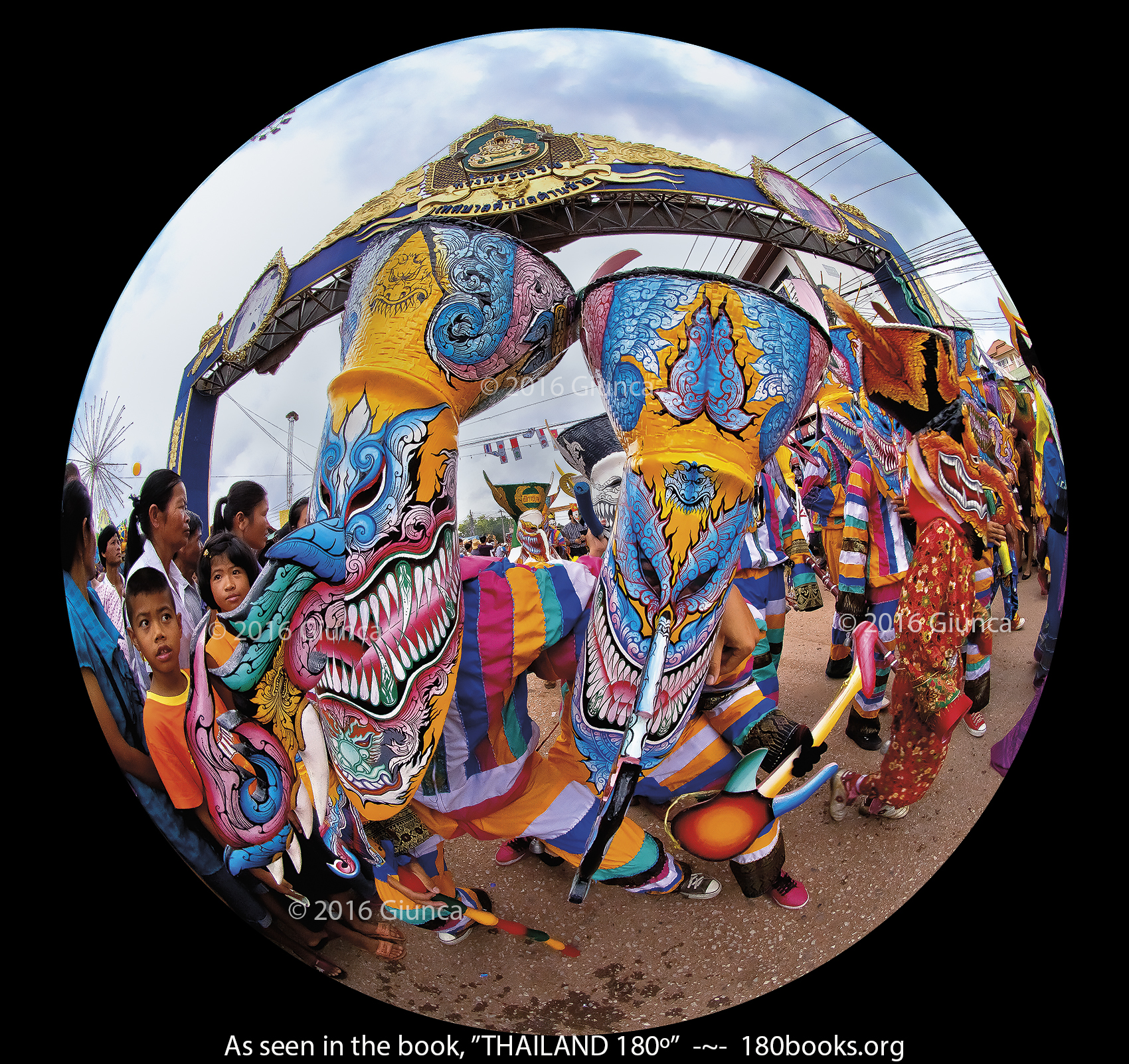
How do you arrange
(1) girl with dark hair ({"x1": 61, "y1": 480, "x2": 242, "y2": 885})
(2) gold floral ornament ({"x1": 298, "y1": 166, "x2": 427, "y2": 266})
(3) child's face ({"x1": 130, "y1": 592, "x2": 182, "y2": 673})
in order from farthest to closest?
(1) girl with dark hair ({"x1": 61, "y1": 480, "x2": 242, "y2": 885}) < (3) child's face ({"x1": 130, "y1": 592, "x2": 182, "y2": 673}) < (2) gold floral ornament ({"x1": 298, "y1": 166, "x2": 427, "y2": 266})

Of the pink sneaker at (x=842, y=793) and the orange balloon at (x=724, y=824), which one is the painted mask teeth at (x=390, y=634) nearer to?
the orange balloon at (x=724, y=824)

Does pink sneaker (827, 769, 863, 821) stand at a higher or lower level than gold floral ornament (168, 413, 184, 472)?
lower

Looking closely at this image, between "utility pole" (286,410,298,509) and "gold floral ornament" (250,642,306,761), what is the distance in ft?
1.45

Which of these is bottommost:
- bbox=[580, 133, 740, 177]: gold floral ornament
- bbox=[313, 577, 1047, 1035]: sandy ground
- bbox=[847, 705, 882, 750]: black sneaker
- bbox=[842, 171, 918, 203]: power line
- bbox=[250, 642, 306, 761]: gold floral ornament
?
bbox=[313, 577, 1047, 1035]: sandy ground

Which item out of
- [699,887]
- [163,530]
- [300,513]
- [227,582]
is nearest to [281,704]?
[227,582]

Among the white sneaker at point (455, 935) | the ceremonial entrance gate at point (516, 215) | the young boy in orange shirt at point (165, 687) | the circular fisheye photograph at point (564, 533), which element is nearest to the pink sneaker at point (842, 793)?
the circular fisheye photograph at point (564, 533)

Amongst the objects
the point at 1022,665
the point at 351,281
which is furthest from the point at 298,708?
the point at 1022,665

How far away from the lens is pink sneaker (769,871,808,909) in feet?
9.63

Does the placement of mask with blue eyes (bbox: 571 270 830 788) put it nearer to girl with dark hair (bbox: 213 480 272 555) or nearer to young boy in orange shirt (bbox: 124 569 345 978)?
girl with dark hair (bbox: 213 480 272 555)

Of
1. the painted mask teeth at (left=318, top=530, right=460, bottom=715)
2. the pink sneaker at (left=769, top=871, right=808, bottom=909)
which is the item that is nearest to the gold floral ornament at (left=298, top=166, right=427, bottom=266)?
the painted mask teeth at (left=318, top=530, right=460, bottom=715)

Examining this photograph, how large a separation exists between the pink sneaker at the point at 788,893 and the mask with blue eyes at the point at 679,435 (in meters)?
0.77

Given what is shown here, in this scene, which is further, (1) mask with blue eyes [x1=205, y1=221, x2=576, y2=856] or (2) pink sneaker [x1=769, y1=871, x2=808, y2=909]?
(2) pink sneaker [x1=769, y1=871, x2=808, y2=909]

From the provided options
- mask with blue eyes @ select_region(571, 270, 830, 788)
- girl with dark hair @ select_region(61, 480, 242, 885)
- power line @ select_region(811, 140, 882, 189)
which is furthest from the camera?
girl with dark hair @ select_region(61, 480, 242, 885)

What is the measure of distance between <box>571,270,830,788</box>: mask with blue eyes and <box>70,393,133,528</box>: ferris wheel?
1638 mm
